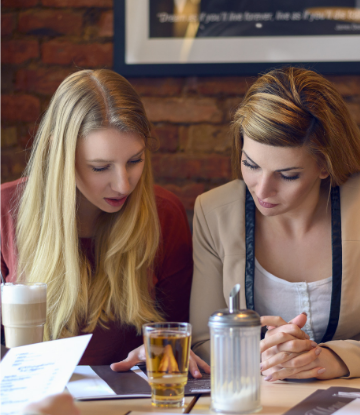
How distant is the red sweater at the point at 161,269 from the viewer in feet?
4.38

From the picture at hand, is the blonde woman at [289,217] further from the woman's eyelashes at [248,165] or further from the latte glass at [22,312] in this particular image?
the latte glass at [22,312]

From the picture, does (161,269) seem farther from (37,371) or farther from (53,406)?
(53,406)

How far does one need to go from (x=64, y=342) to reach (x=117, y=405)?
13 centimetres

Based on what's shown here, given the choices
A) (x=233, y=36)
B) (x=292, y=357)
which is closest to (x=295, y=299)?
(x=292, y=357)

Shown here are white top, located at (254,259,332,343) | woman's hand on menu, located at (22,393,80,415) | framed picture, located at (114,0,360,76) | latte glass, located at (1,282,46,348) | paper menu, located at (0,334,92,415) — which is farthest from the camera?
framed picture, located at (114,0,360,76)

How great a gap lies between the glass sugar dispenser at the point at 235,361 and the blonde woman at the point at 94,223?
1.73 feet

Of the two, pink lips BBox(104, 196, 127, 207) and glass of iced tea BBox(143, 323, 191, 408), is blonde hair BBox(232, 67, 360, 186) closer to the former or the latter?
pink lips BBox(104, 196, 127, 207)

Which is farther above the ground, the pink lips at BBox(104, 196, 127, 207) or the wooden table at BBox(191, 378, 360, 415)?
the pink lips at BBox(104, 196, 127, 207)

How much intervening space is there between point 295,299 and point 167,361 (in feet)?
1.97

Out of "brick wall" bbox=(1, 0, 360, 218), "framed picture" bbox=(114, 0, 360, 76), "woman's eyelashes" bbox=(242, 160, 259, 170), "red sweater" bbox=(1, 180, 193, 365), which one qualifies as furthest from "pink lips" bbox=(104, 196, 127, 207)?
"framed picture" bbox=(114, 0, 360, 76)

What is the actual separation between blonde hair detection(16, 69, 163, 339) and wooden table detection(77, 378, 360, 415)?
1.52ft

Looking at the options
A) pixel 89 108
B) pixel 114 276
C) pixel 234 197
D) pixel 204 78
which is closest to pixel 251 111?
pixel 234 197

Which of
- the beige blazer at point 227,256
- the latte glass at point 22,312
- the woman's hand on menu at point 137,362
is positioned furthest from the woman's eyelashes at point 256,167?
the latte glass at point 22,312

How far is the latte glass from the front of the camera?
0.88m
